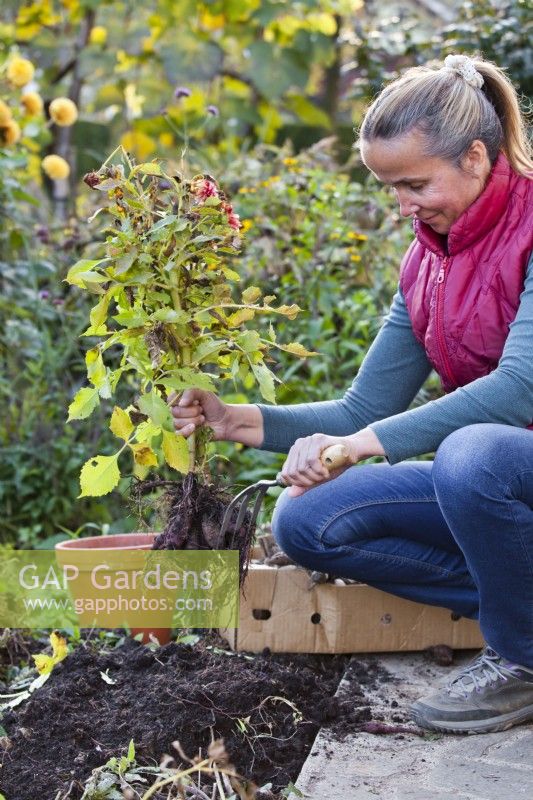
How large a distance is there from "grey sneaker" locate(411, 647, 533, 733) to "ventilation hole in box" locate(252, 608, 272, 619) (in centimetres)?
47

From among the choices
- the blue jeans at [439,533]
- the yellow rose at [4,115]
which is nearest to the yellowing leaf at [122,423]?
the blue jeans at [439,533]

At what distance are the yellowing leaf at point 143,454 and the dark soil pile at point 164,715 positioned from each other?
17.6 inches

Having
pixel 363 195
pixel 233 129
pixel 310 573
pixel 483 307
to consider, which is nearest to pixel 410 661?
pixel 310 573

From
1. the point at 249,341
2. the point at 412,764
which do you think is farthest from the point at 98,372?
the point at 412,764

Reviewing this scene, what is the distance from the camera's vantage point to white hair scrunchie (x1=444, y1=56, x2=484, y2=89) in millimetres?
2221

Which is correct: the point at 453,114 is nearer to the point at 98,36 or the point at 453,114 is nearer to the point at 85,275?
the point at 85,275

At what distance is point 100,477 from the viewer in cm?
213

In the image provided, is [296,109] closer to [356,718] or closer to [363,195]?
[363,195]

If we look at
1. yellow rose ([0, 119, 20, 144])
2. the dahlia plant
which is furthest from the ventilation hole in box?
yellow rose ([0, 119, 20, 144])

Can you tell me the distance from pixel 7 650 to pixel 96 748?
0.72 meters

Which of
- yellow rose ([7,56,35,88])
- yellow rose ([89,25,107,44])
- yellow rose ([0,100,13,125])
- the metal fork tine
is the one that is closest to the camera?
the metal fork tine

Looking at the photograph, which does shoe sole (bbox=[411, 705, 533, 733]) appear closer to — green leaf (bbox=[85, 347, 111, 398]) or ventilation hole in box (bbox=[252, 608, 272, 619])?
ventilation hole in box (bbox=[252, 608, 272, 619])

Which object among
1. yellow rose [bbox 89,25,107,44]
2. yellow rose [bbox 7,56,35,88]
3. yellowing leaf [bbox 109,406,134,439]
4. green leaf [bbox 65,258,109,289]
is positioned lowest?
yellowing leaf [bbox 109,406,134,439]

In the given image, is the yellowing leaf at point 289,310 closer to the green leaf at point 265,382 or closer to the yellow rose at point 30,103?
the green leaf at point 265,382
